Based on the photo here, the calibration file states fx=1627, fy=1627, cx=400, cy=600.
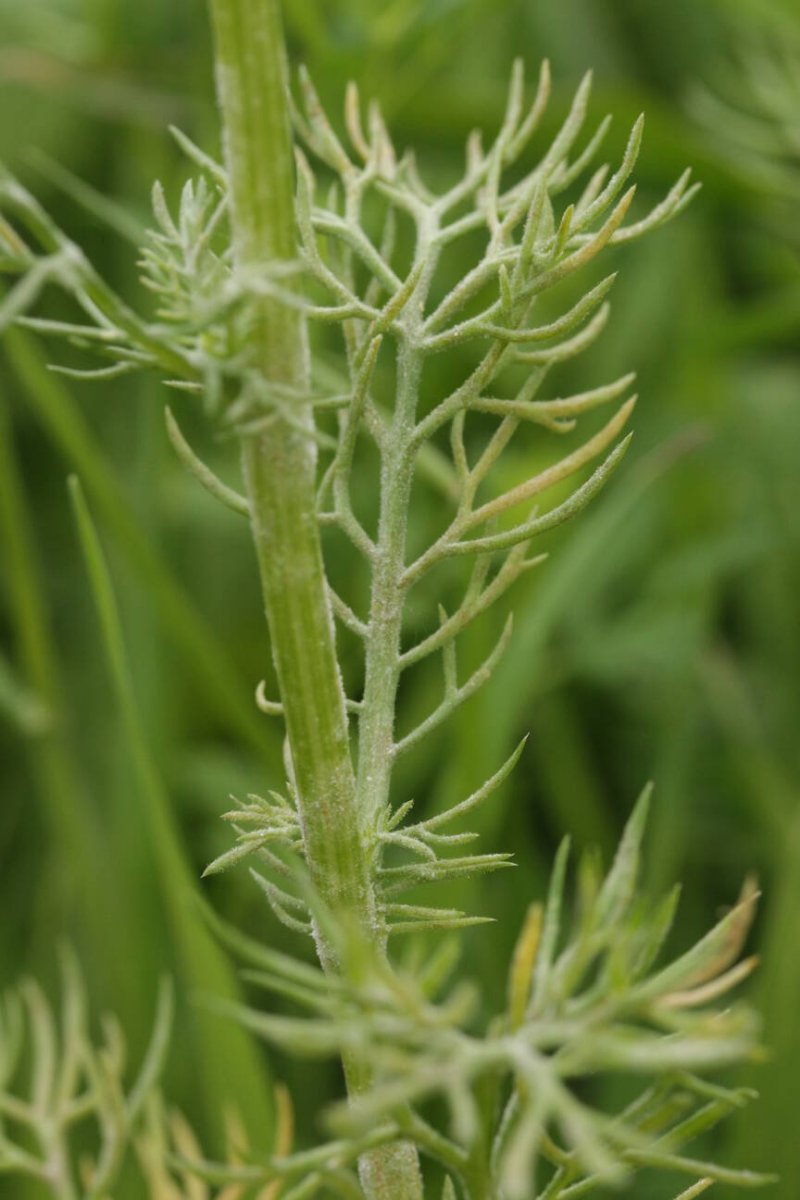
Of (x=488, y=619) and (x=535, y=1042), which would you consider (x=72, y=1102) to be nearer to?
(x=535, y=1042)

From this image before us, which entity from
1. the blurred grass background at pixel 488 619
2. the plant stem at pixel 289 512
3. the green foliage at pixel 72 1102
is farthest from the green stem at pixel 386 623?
the blurred grass background at pixel 488 619

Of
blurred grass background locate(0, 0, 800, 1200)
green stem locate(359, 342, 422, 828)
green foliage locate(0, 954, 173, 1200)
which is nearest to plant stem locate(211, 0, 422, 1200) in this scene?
green stem locate(359, 342, 422, 828)

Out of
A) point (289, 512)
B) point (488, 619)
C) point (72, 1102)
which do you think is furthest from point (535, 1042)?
point (488, 619)

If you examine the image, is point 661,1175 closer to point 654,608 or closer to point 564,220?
point 654,608

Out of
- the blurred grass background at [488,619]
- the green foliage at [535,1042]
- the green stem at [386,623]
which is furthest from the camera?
the blurred grass background at [488,619]

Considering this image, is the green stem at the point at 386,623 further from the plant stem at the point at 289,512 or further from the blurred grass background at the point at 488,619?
the blurred grass background at the point at 488,619

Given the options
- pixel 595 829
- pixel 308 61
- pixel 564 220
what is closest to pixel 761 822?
pixel 595 829

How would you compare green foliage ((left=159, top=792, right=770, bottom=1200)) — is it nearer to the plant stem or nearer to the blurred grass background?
the plant stem
